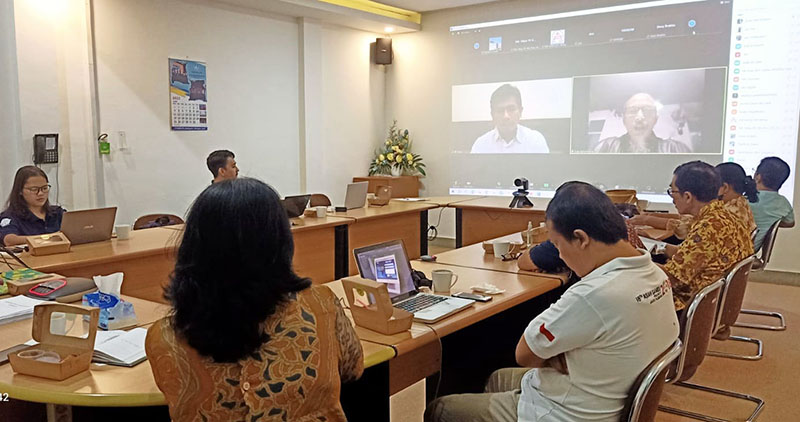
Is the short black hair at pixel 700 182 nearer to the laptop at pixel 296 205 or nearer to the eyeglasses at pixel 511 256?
the eyeglasses at pixel 511 256

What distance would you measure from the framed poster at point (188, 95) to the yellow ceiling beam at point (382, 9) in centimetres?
157

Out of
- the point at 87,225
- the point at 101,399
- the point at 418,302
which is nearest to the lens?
the point at 101,399

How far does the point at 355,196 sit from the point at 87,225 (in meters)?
2.29

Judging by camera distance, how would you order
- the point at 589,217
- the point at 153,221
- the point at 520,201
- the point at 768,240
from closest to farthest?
the point at 589,217, the point at 768,240, the point at 153,221, the point at 520,201

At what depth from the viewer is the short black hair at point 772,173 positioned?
462 centimetres

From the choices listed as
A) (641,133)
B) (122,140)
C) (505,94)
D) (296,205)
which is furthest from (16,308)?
(505,94)

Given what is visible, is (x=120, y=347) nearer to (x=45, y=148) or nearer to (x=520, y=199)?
(x=45, y=148)

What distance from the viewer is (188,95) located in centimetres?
580

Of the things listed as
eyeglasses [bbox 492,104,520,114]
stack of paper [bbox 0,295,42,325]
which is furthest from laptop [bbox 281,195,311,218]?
eyeglasses [bbox 492,104,520,114]

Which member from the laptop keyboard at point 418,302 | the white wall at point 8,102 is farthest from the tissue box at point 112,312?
the white wall at point 8,102

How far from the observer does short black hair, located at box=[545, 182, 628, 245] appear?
1.74 metres

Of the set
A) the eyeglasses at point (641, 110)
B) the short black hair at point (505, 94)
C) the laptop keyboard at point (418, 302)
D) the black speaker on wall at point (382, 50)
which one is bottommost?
the laptop keyboard at point (418, 302)

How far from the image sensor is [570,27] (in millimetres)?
6574

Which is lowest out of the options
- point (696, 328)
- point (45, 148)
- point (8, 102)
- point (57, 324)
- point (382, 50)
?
point (696, 328)
